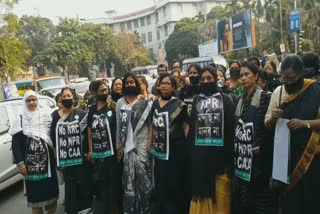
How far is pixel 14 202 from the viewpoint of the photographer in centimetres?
583

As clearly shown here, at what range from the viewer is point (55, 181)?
436 centimetres

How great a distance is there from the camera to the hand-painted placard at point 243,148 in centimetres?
323

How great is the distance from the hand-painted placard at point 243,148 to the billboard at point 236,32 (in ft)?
71.6

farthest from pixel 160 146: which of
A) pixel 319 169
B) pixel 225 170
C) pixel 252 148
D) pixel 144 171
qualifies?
pixel 319 169

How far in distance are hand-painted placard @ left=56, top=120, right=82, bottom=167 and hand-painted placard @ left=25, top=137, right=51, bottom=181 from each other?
19 centimetres

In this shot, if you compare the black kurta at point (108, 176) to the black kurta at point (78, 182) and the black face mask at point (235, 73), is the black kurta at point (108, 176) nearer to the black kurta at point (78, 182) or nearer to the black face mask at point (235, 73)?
the black kurta at point (78, 182)

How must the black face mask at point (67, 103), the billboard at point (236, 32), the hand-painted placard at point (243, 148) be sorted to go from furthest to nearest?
the billboard at point (236, 32) → the black face mask at point (67, 103) → the hand-painted placard at point (243, 148)

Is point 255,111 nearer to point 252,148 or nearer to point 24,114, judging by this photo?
point 252,148

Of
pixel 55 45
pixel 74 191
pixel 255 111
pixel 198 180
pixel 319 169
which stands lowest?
pixel 74 191

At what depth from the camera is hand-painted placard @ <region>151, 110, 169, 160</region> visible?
146 inches

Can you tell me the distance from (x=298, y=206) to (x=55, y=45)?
3832 centimetres

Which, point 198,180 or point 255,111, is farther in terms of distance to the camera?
point 198,180

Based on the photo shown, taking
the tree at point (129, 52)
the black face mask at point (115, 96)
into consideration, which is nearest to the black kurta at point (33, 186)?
the black face mask at point (115, 96)

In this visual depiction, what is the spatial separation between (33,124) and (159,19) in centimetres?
7281
